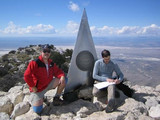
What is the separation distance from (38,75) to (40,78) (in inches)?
3.7

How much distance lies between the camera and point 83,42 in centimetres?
588

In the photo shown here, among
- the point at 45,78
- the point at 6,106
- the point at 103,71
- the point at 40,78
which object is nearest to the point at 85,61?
the point at 103,71

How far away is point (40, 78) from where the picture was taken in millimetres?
4398

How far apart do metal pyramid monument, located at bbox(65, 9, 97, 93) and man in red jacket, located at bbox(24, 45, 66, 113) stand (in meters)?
1.18

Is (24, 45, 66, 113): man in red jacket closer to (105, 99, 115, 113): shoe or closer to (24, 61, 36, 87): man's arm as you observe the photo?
(24, 61, 36, 87): man's arm

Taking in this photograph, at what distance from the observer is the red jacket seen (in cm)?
415

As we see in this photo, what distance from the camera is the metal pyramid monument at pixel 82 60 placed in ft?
19.0

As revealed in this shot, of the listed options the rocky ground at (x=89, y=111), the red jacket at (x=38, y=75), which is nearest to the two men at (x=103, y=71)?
the rocky ground at (x=89, y=111)

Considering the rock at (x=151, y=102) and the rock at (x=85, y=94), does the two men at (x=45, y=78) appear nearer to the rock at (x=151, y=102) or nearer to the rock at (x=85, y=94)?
the rock at (x=85, y=94)

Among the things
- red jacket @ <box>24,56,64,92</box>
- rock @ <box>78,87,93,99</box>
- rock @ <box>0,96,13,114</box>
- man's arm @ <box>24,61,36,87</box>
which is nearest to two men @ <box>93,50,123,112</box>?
rock @ <box>78,87,93,99</box>

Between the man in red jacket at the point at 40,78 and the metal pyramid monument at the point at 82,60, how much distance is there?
1.18m

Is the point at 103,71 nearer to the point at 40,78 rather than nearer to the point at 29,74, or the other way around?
the point at 40,78

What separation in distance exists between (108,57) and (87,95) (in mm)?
1474

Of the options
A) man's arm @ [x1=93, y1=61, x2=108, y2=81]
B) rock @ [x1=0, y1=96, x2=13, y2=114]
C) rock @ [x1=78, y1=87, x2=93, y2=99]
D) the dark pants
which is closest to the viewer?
the dark pants
